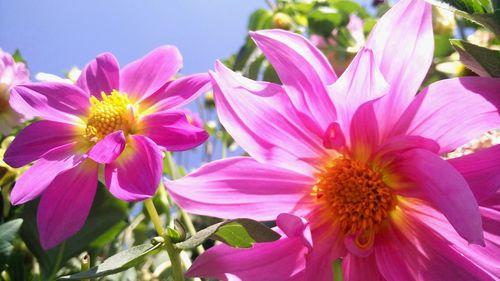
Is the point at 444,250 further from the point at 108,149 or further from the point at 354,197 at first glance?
the point at 108,149

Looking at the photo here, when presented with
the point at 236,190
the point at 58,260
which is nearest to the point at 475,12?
the point at 236,190

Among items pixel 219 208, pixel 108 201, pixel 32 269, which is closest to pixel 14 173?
pixel 108 201

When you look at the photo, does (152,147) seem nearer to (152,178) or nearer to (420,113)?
(152,178)

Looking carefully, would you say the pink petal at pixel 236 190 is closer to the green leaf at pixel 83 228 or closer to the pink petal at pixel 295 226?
the pink petal at pixel 295 226

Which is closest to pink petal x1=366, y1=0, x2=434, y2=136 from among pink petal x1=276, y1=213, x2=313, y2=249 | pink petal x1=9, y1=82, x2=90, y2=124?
pink petal x1=276, y1=213, x2=313, y2=249

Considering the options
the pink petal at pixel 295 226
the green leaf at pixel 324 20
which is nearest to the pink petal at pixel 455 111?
the pink petal at pixel 295 226

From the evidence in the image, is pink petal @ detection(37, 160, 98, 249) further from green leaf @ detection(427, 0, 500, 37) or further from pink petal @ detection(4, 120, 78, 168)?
green leaf @ detection(427, 0, 500, 37)

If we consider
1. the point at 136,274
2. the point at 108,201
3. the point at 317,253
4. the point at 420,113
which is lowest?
the point at 136,274
